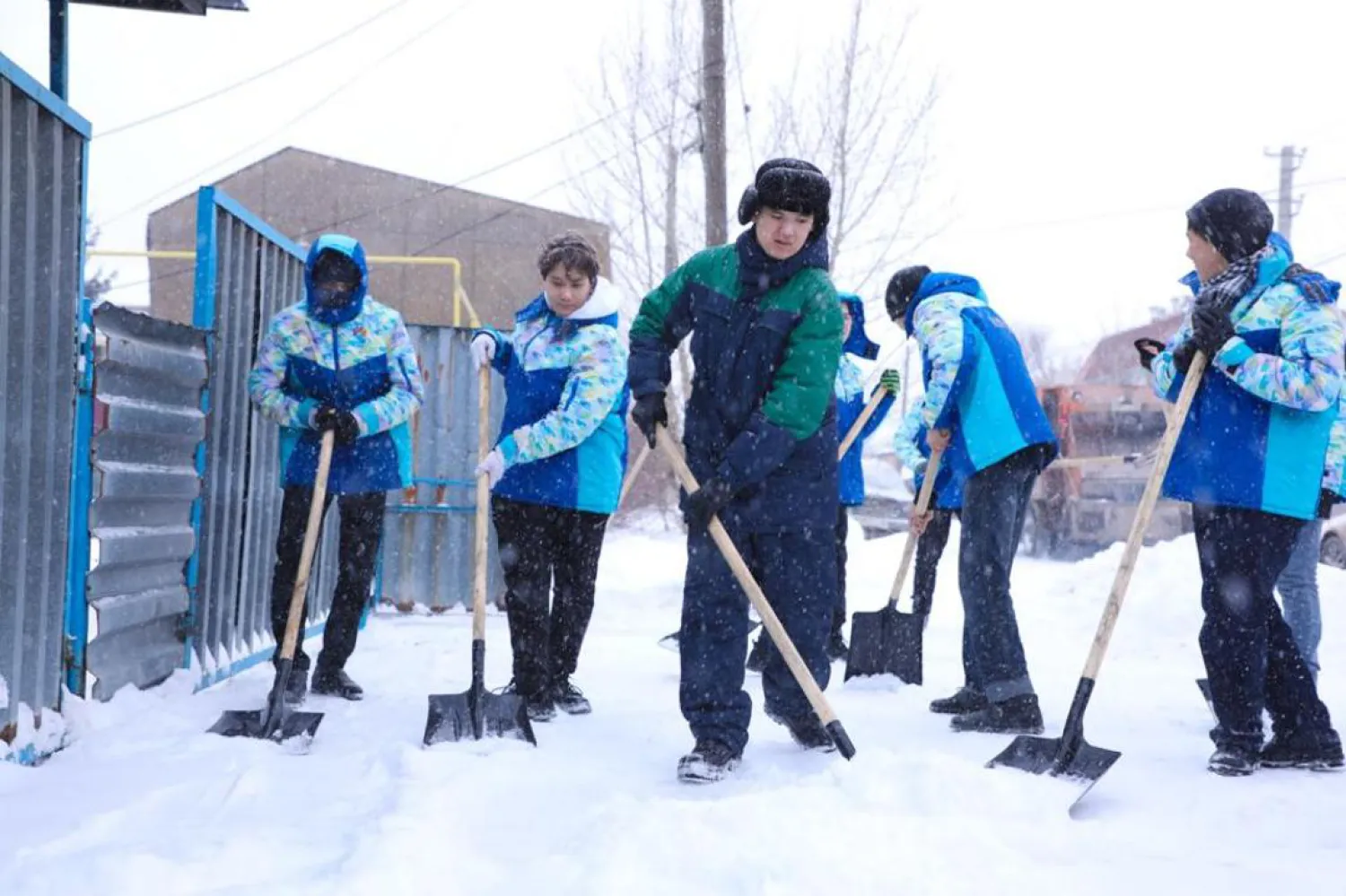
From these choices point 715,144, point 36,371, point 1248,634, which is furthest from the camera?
point 715,144

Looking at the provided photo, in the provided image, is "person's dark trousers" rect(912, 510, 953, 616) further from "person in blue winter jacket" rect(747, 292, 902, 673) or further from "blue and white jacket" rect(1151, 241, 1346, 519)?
"blue and white jacket" rect(1151, 241, 1346, 519)

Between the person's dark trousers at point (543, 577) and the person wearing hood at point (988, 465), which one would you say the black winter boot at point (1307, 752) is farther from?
the person's dark trousers at point (543, 577)

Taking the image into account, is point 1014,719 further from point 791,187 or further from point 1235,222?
point 791,187

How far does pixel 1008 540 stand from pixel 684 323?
1.58 m

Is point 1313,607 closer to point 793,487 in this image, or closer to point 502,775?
point 793,487

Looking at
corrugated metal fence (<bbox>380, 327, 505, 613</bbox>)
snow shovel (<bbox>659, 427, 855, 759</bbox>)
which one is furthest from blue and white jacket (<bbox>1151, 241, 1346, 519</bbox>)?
corrugated metal fence (<bbox>380, 327, 505, 613</bbox>)

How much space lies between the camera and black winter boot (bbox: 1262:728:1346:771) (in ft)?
12.1

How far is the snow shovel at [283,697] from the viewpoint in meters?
3.78

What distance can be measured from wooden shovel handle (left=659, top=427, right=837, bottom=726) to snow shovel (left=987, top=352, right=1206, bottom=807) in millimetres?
520

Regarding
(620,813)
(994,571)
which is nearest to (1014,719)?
(994,571)

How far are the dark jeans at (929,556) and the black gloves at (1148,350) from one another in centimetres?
169

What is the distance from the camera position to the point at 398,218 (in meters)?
24.3

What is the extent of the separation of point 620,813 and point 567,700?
173 cm

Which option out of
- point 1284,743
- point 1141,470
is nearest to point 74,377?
point 1284,743
